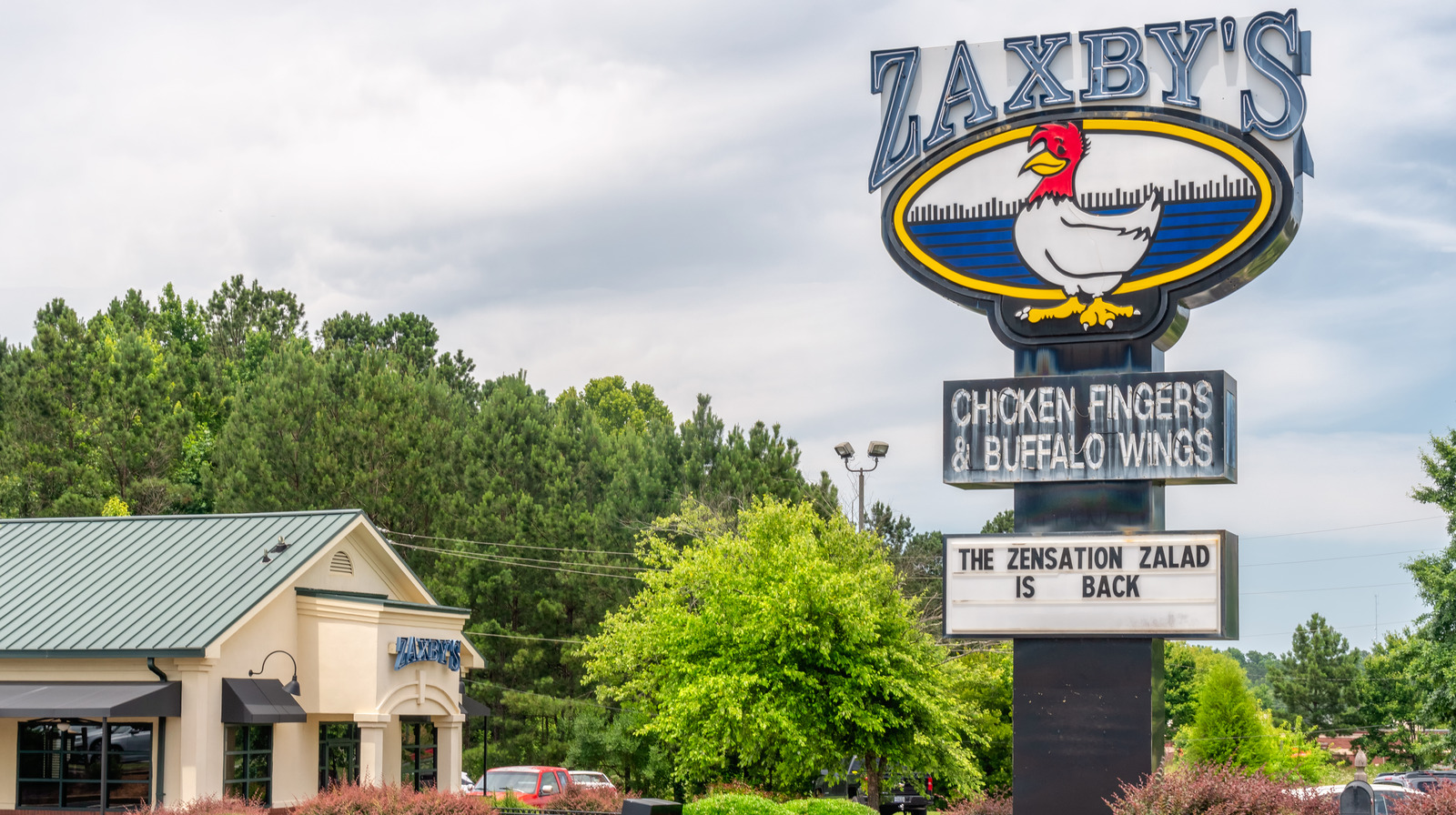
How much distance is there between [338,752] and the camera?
29.0 m

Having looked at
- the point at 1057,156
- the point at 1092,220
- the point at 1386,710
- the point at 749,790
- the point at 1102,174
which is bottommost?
the point at 1386,710

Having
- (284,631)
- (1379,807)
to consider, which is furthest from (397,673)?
(1379,807)

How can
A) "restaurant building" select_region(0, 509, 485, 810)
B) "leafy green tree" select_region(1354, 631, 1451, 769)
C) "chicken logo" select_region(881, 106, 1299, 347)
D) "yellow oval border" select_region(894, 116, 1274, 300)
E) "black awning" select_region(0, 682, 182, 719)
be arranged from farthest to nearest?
1. "leafy green tree" select_region(1354, 631, 1451, 769)
2. "restaurant building" select_region(0, 509, 485, 810)
3. "black awning" select_region(0, 682, 182, 719)
4. "chicken logo" select_region(881, 106, 1299, 347)
5. "yellow oval border" select_region(894, 116, 1274, 300)

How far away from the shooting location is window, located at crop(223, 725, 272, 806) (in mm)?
26109

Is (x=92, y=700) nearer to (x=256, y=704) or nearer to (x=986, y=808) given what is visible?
(x=256, y=704)

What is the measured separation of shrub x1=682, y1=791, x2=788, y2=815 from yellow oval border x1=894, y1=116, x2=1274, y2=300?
9297mm

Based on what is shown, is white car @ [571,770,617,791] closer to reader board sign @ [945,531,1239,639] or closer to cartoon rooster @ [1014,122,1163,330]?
reader board sign @ [945,531,1239,639]

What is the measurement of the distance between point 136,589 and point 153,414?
36.5m

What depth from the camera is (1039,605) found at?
68.9 ft

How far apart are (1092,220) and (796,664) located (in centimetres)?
1366

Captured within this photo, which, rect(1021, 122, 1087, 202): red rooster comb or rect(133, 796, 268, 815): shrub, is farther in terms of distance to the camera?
rect(133, 796, 268, 815): shrub

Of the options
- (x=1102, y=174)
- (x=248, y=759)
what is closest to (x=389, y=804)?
(x=248, y=759)

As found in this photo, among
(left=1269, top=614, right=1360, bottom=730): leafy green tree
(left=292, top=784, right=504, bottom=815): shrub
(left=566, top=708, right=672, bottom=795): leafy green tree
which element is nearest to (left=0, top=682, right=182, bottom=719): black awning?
(left=292, top=784, right=504, bottom=815): shrub

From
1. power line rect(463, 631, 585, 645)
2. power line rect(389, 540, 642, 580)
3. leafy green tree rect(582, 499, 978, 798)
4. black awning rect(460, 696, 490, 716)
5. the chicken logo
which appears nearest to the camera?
the chicken logo
